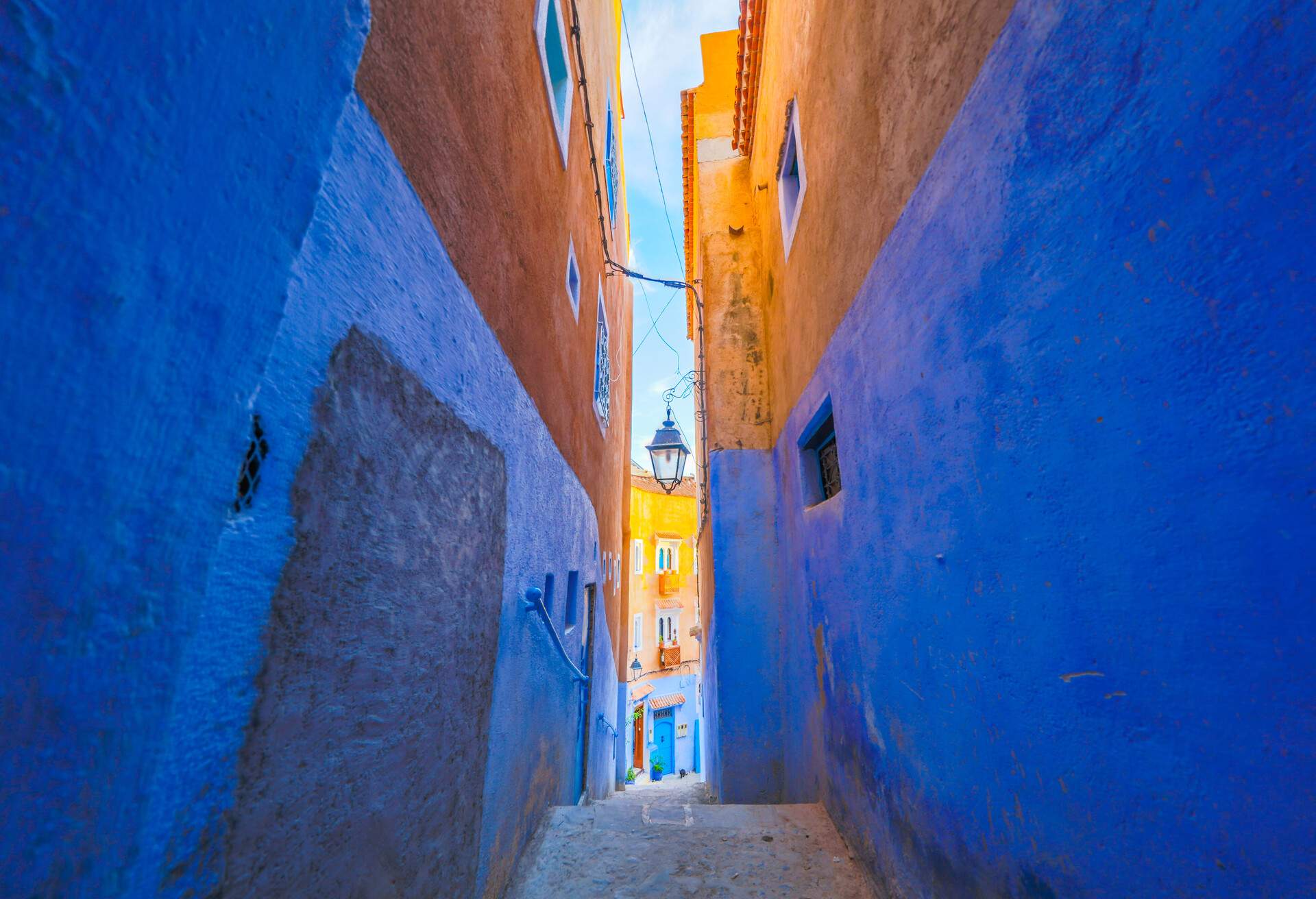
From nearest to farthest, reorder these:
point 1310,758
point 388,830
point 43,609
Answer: point 43,609 → point 1310,758 → point 388,830

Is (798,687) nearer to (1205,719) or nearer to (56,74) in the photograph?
(1205,719)

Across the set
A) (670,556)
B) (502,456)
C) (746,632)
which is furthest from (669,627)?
(502,456)

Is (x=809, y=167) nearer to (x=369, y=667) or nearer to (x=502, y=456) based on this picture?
(x=502, y=456)

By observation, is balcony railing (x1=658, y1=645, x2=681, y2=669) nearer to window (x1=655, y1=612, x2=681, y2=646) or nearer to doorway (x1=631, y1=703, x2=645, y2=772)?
window (x1=655, y1=612, x2=681, y2=646)

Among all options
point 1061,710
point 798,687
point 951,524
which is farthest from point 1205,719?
point 798,687

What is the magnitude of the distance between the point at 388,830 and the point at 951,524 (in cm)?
230

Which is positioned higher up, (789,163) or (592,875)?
(789,163)

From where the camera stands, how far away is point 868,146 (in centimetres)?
301

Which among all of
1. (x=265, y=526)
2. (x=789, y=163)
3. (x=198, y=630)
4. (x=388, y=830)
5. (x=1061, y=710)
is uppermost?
(x=789, y=163)

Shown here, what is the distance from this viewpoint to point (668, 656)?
24672mm

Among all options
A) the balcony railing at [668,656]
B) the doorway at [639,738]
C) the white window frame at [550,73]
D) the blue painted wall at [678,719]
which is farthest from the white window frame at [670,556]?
the white window frame at [550,73]

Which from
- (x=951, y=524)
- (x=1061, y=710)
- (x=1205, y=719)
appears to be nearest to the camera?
(x=1205, y=719)

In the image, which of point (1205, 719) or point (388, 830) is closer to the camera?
point (1205, 719)

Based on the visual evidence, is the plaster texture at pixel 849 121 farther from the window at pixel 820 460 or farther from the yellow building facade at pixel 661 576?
the yellow building facade at pixel 661 576
